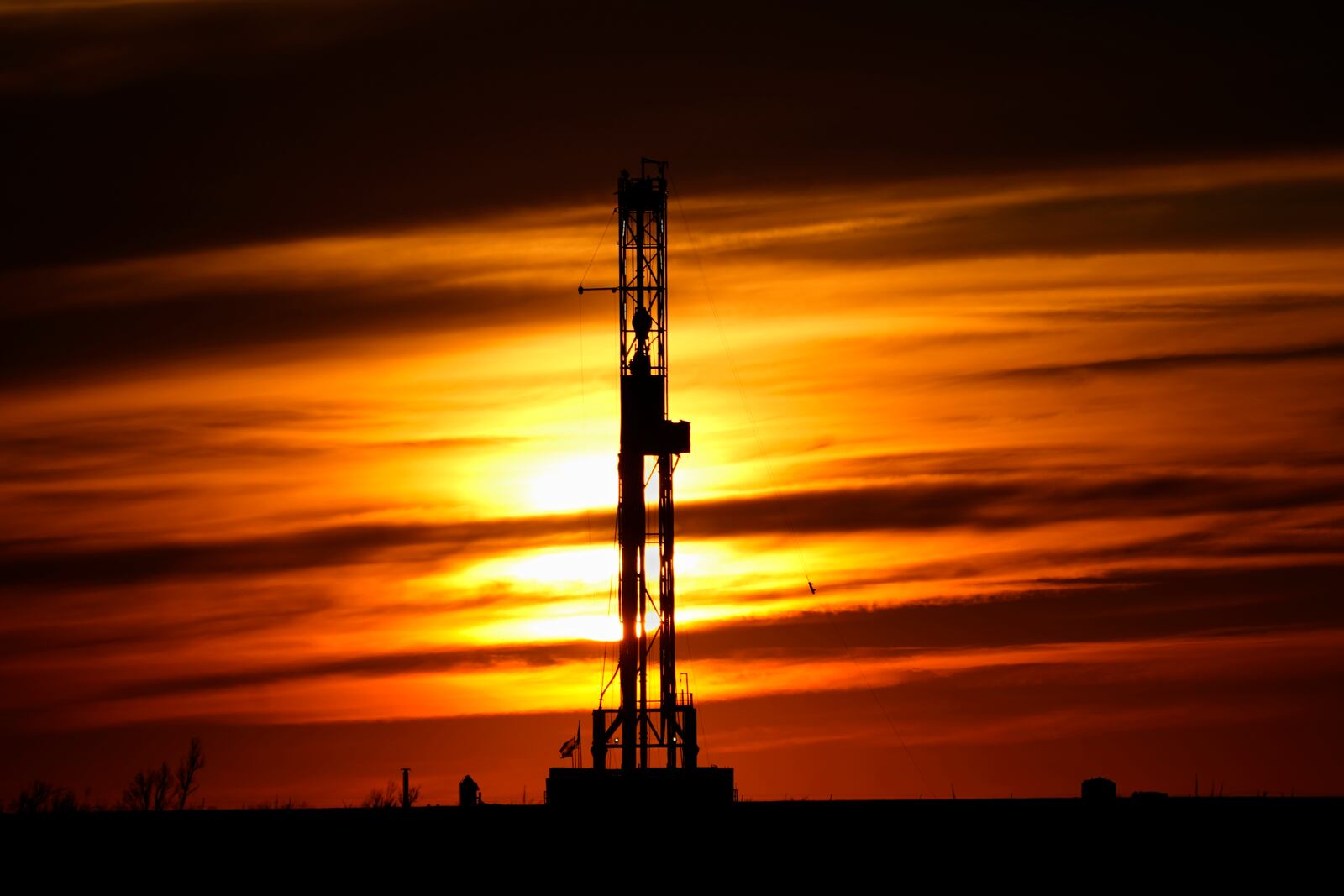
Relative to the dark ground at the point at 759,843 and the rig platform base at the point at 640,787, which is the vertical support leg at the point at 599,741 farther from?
the dark ground at the point at 759,843

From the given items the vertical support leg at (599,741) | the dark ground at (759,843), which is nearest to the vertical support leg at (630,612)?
the vertical support leg at (599,741)

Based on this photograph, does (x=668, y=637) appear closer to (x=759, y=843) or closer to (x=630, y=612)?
(x=630, y=612)

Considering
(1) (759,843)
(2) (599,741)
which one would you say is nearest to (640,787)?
(2) (599,741)

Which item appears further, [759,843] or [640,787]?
[640,787]

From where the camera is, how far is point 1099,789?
70.1 meters

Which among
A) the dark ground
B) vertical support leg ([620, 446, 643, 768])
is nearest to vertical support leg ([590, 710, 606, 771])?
vertical support leg ([620, 446, 643, 768])

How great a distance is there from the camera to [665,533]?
259ft

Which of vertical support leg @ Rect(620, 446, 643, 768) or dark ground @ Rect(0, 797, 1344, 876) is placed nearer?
dark ground @ Rect(0, 797, 1344, 876)

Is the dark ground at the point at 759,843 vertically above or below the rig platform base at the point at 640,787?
below

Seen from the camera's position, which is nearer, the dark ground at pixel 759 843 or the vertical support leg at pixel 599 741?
the dark ground at pixel 759 843

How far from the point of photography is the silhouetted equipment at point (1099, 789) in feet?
229

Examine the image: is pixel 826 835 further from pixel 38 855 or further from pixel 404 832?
pixel 38 855

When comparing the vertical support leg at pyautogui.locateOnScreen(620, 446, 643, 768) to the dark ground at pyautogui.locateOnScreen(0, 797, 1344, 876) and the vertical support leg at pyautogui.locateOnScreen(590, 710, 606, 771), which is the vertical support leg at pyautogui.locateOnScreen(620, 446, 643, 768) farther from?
the dark ground at pyautogui.locateOnScreen(0, 797, 1344, 876)

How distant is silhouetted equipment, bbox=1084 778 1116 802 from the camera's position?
69.7 m
